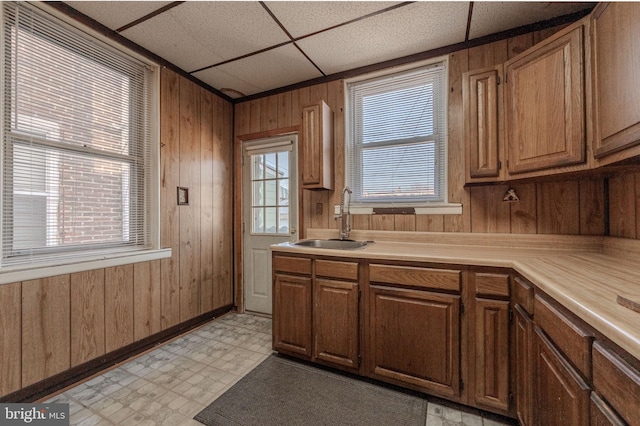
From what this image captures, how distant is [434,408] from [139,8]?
3.22 metres

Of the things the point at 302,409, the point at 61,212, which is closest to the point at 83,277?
the point at 61,212

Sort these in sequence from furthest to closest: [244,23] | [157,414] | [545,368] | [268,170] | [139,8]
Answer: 1. [268,170]
2. [244,23]
3. [139,8]
4. [157,414]
5. [545,368]

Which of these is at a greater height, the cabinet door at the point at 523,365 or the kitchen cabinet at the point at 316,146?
the kitchen cabinet at the point at 316,146

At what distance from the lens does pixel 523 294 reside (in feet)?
4.28

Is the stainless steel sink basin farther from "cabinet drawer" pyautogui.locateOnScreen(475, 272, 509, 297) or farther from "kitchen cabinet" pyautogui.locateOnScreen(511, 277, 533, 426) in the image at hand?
"kitchen cabinet" pyautogui.locateOnScreen(511, 277, 533, 426)

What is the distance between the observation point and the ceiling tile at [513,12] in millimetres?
1750

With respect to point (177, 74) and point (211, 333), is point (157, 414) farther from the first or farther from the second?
point (177, 74)

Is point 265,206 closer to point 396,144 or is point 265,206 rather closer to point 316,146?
point 316,146

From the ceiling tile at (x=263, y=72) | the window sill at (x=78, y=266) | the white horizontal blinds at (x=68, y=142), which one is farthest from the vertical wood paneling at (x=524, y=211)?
the white horizontal blinds at (x=68, y=142)

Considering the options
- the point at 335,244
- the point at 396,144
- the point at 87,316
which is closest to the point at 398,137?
the point at 396,144

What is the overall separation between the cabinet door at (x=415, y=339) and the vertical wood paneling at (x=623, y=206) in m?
1.10

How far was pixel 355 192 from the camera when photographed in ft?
8.57

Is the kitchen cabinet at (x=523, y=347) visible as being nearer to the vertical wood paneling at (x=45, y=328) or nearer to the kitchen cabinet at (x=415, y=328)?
the kitchen cabinet at (x=415, y=328)

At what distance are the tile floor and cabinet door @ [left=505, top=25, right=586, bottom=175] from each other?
1554mm
